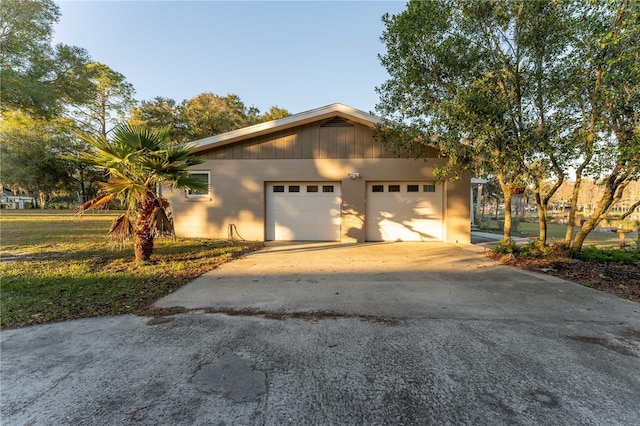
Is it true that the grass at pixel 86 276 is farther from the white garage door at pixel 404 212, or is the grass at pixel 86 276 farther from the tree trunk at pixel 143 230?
the white garage door at pixel 404 212

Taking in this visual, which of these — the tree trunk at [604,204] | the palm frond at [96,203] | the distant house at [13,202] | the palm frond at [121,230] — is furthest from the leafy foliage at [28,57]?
the distant house at [13,202]

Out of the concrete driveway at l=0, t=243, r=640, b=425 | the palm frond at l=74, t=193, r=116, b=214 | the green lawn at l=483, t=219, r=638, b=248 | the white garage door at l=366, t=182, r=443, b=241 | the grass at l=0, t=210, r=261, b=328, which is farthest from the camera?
the white garage door at l=366, t=182, r=443, b=241

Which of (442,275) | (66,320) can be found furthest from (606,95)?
(66,320)

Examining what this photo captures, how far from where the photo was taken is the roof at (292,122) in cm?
945

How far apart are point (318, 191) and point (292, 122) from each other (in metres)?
2.56

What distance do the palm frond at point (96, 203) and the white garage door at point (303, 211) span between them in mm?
5090

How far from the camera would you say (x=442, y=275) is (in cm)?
556

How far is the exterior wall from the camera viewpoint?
9859mm

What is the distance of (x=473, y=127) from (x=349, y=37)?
5.98 m

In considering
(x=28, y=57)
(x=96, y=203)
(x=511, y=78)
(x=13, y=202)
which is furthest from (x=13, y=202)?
(x=511, y=78)

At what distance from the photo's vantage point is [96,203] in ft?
18.4

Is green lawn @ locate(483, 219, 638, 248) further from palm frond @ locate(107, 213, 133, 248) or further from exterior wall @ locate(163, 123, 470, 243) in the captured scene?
palm frond @ locate(107, 213, 133, 248)

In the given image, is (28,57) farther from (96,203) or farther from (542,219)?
(542,219)

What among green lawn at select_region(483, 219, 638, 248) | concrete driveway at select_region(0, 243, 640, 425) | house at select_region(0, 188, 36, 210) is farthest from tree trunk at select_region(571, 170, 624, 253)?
house at select_region(0, 188, 36, 210)
